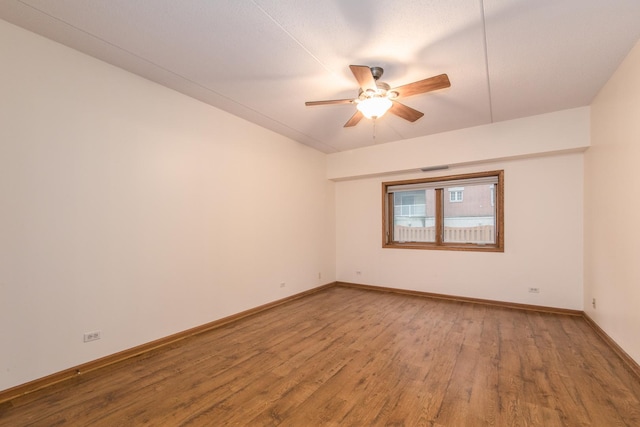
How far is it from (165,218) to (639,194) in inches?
170

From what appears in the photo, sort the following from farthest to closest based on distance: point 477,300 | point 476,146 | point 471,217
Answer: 1. point 471,217
2. point 477,300
3. point 476,146

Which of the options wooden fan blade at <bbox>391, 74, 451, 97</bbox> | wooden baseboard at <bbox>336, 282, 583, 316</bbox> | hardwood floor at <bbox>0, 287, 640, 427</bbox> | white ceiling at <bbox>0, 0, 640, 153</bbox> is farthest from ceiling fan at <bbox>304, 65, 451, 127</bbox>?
wooden baseboard at <bbox>336, 282, 583, 316</bbox>

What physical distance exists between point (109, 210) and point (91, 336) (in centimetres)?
111

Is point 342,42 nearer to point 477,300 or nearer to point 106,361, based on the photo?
point 106,361

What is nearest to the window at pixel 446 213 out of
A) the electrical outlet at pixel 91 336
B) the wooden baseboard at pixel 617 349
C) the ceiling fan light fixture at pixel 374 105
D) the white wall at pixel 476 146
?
the white wall at pixel 476 146

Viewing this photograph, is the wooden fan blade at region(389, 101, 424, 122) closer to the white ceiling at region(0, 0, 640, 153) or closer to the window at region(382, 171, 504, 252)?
the white ceiling at region(0, 0, 640, 153)

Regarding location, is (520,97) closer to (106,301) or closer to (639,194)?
(639,194)

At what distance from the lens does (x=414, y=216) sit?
17.2ft

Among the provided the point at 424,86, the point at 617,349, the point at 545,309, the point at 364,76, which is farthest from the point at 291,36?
the point at 545,309

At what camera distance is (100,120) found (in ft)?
8.26

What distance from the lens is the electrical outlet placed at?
2.38 meters

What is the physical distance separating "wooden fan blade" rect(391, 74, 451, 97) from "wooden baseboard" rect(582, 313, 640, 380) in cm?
280

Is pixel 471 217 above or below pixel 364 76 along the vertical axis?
below

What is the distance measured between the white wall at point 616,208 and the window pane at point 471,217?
119cm
